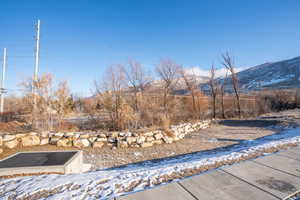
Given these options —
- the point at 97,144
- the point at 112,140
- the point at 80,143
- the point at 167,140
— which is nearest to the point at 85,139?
the point at 80,143

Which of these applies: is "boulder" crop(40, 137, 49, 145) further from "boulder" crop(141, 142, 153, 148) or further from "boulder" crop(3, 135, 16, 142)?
"boulder" crop(141, 142, 153, 148)

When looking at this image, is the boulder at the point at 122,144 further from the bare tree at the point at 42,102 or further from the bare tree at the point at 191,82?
the bare tree at the point at 191,82

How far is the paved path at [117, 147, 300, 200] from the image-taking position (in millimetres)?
1846

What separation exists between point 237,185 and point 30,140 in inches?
285

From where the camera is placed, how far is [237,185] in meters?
2.09

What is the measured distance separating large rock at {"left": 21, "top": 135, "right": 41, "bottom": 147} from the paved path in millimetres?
5871

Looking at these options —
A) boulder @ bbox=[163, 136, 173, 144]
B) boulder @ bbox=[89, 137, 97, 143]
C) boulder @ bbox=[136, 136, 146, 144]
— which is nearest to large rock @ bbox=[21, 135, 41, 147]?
boulder @ bbox=[89, 137, 97, 143]

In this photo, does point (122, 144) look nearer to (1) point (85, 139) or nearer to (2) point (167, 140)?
(1) point (85, 139)

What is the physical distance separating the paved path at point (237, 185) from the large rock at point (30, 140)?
587 cm

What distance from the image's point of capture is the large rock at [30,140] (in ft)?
18.2

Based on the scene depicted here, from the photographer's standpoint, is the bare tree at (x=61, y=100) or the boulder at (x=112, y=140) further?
the bare tree at (x=61, y=100)

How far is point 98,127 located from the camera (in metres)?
8.82

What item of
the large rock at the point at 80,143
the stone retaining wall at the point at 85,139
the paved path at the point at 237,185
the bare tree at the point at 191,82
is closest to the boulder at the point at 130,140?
the stone retaining wall at the point at 85,139

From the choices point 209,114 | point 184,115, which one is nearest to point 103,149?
point 184,115
